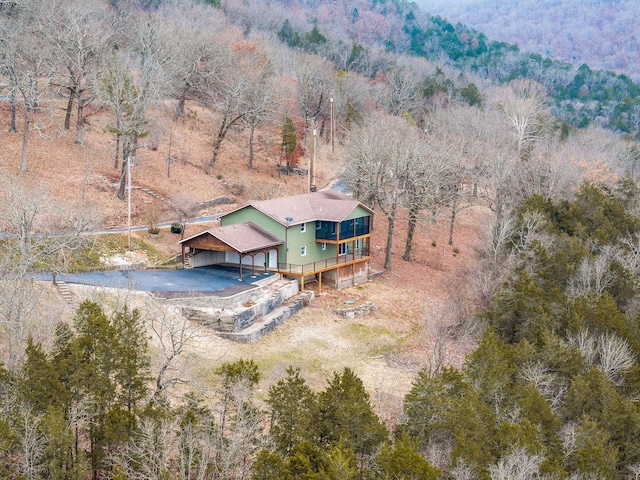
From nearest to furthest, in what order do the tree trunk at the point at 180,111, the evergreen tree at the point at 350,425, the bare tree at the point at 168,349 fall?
the evergreen tree at the point at 350,425
the bare tree at the point at 168,349
the tree trunk at the point at 180,111

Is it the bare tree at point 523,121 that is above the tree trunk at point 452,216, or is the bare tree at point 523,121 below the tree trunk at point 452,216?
above

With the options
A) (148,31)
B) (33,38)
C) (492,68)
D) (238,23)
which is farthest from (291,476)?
(492,68)

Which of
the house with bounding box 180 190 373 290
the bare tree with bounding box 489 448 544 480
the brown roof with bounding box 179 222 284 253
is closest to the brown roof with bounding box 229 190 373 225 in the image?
the house with bounding box 180 190 373 290

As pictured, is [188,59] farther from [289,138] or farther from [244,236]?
[244,236]

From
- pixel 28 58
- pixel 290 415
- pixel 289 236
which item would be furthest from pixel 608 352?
pixel 28 58

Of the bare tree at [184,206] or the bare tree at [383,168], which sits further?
the bare tree at [383,168]


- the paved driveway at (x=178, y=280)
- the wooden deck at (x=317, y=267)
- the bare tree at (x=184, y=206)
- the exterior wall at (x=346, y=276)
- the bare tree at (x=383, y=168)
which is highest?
the bare tree at (x=383, y=168)

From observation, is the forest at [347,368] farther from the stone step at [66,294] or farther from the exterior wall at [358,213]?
the exterior wall at [358,213]

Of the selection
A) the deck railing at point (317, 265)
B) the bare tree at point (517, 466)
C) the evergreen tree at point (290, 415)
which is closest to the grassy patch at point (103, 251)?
the deck railing at point (317, 265)

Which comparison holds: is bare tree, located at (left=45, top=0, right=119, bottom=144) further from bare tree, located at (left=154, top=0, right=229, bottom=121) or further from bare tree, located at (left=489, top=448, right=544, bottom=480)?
bare tree, located at (left=489, top=448, right=544, bottom=480)
